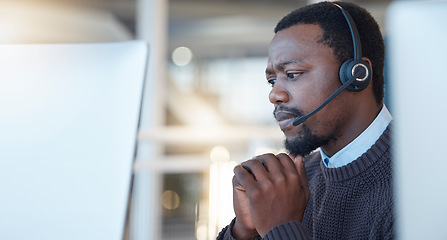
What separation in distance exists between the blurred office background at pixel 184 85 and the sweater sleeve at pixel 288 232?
6.83 feet

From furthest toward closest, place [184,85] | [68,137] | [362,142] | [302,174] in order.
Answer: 1. [184,85]
2. [362,142]
3. [302,174]
4. [68,137]

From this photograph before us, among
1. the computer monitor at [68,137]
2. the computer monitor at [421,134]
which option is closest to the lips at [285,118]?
the computer monitor at [68,137]

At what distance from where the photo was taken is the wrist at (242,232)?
100cm

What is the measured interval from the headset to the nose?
0.06 m

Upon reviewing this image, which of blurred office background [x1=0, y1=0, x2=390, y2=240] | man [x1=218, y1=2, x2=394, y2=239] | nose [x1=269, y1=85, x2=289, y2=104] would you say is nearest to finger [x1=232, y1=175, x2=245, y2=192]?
man [x1=218, y1=2, x2=394, y2=239]

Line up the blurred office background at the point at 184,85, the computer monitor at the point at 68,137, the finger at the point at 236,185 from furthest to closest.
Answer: the blurred office background at the point at 184,85, the finger at the point at 236,185, the computer monitor at the point at 68,137

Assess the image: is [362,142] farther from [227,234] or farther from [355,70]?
[227,234]

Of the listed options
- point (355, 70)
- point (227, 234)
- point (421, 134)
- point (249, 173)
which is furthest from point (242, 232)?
point (421, 134)

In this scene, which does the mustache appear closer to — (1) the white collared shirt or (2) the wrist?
(1) the white collared shirt

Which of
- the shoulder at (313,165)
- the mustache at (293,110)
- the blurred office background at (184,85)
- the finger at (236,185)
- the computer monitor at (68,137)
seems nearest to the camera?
the computer monitor at (68,137)

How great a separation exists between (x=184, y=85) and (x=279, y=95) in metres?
2.17

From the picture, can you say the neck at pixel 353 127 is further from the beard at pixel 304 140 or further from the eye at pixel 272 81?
the eye at pixel 272 81

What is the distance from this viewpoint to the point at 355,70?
1001 mm

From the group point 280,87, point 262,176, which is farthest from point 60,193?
point 280,87
